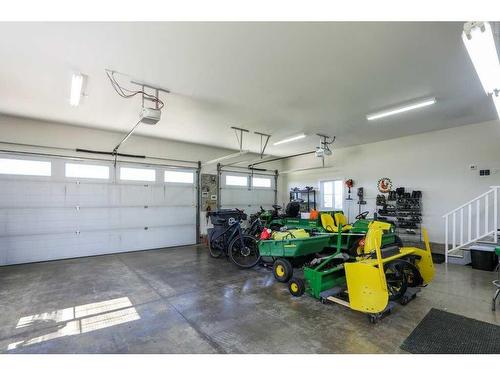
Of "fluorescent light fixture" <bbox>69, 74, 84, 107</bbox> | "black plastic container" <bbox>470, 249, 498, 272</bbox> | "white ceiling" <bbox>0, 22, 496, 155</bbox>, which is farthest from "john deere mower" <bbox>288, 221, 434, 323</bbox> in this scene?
"fluorescent light fixture" <bbox>69, 74, 84, 107</bbox>

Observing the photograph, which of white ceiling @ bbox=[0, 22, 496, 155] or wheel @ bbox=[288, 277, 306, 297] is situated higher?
white ceiling @ bbox=[0, 22, 496, 155]

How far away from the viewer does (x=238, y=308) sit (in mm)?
3066

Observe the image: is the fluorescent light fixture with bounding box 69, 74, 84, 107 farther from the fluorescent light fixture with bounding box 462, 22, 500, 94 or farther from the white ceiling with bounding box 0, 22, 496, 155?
the fluorescent light fixture with bounding box 462, 22, 500, 94

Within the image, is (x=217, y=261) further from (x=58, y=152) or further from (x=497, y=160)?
(x=497, y=160)

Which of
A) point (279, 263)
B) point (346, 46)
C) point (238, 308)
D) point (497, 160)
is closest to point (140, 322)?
point (238, 308)

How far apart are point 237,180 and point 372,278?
6755 mm

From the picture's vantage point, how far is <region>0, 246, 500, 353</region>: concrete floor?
228 centimetres

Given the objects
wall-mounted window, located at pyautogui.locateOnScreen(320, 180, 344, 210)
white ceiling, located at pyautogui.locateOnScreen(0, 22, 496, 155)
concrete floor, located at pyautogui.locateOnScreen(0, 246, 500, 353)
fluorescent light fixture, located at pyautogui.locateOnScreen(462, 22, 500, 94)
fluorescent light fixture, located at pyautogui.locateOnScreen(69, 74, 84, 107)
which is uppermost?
white ceiling, located at pyautogui.locateOnScreen(0, 22, 496, 155)

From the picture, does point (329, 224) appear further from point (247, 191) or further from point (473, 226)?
point (247, 191)

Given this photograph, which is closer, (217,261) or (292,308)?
(292,308)

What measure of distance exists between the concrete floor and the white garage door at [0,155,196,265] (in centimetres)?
95

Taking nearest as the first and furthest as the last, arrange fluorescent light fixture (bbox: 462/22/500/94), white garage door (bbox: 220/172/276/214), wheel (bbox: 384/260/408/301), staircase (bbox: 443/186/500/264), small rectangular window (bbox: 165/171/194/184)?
fluorescent light fixture (bbox: 462/22/500/94) < wheel (bbox: 384/260/408/301) < staircase (bbox: 443/186/500/264) < small rectangular window (bbox: 165/171/194/184) < white garage door (bbox: 220/172/276/214)
